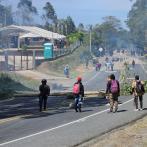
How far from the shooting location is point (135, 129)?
1606cm

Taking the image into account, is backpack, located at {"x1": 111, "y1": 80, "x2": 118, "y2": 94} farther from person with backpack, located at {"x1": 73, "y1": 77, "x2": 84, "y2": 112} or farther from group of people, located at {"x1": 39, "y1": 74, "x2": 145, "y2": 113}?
person with backpack, located at {"x1": 73, "y1": 77, "x2": 84, "y2": 112}

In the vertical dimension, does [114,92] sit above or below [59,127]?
above

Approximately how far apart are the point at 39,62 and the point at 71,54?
877 inches

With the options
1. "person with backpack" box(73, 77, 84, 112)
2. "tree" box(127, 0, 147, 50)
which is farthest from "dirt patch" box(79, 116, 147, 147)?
"tree" box(127, 0, 147, 50)

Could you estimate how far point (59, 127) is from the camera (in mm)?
17609

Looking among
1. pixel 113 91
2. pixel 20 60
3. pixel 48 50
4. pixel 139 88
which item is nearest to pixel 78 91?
pixel 113 91

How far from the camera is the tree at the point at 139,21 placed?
4921 inches

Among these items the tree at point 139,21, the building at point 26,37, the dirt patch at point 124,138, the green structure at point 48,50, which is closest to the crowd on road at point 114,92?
the dirt patch at point 124,138

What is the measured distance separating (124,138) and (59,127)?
396 cm

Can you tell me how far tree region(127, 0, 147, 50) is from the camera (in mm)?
125000

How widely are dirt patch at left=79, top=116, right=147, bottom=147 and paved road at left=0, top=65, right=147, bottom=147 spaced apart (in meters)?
0.47

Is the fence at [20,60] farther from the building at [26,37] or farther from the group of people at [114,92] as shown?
the group of people at [114,92]

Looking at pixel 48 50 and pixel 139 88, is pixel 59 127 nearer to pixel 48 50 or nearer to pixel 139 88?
pixel 139 88

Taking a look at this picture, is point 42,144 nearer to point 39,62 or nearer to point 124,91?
point 124,91
